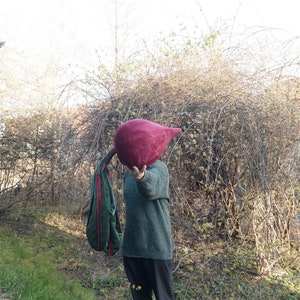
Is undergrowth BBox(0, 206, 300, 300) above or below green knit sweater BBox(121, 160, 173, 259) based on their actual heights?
below

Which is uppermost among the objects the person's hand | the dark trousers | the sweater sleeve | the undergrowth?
the person's hand

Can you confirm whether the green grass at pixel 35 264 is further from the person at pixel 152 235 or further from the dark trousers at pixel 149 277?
the person at pixel 152 235

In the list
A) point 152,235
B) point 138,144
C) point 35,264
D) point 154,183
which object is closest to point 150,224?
point 152,235

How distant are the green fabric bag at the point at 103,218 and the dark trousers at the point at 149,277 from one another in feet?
0.60

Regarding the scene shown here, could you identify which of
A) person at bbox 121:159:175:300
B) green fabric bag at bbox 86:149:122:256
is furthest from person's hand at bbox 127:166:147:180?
green fabric bag at bbox 86:149:122:256

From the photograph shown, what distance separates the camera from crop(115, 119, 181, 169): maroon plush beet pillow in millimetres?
2104

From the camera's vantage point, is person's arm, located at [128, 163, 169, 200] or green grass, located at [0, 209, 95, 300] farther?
green grass, located at [0, 209, 95, 300]

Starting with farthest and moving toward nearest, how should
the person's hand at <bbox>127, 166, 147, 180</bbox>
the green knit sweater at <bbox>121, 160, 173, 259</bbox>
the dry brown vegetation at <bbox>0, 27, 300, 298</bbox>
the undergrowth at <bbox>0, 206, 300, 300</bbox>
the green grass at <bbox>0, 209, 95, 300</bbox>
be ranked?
the dry brown vegetation at <bbox>0, 27, 300, 298</bbox> → the undergrowth at <bbox>0, 206, 300, 300</bbox> → the green grass at <bbox>0, 209, 95, 300</bbox> → the green knit sweater at <bbox>121, 160, 173, 259</bbox> → the person's hand at <bbox>127, 166, 147, 180</bbox>

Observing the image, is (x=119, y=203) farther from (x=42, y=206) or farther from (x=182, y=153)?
(x=42, y=206)

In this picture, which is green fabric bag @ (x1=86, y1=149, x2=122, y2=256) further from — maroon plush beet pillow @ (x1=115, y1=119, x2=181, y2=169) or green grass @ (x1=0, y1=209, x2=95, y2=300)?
green grass @ (x1=0, y1=209, x2=95, y2=300)

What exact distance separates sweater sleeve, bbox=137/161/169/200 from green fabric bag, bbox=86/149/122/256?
1.43 feet

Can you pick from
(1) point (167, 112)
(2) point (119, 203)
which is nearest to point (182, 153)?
(1) point (167, 112)

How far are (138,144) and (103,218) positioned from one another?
2.45 feet

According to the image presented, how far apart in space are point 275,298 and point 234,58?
2.92m
